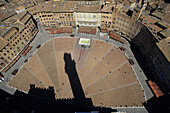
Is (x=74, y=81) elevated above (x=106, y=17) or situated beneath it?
situated beneath

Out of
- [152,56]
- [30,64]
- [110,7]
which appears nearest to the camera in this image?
[152,56]

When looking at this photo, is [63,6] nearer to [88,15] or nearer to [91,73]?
[88,15]

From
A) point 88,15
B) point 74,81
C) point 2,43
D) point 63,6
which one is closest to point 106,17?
point 88,15

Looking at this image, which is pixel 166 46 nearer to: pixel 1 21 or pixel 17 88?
pixel 17 88

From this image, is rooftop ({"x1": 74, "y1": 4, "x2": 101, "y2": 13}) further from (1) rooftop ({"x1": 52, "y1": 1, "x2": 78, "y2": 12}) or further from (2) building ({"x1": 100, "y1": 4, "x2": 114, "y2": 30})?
(1) rooftop ({"x1": 52, "y1": 1, "x2": 78, "y2": 12})

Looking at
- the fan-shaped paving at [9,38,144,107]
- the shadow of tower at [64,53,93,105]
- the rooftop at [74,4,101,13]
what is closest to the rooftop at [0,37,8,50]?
the fan-shaped paving at [9,38,144,107]

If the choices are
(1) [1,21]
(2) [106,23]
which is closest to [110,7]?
(2) [106,23]
